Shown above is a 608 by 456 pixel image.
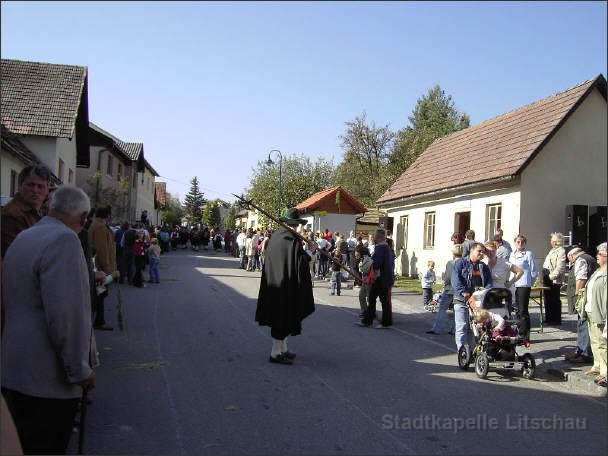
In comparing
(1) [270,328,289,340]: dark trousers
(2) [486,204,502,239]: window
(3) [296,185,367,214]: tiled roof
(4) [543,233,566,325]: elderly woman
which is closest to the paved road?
(1) [270,328,289,340]: dark trousers

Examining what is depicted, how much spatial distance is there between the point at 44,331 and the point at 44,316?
0.28ft

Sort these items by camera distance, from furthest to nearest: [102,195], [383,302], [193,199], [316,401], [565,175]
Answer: [193,199] → [102,195] → [565,175] → [383,302] → [316,401]

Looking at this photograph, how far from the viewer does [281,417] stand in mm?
5453

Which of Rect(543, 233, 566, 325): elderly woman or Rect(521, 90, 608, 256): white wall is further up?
Rect(521, 90, 608, 256): white wall

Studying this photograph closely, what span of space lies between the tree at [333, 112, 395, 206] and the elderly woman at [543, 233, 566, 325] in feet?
134

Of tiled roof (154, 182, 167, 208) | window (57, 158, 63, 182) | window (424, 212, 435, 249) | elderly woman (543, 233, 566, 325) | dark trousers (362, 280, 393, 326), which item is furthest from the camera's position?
tiled roof (154, 182, 167, 208)

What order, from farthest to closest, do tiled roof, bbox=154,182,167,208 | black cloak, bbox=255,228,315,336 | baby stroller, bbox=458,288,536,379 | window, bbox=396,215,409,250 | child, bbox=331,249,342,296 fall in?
tiled roof, bbox=154,182,167,208 → window, bbox=396,215,409,250 → child, bbox=331,249,342,296 → black cloak, bbox=255,228,315,336 → baby stroller, bbox=458,288,536,379

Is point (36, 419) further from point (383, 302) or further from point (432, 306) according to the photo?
point (432, 306)

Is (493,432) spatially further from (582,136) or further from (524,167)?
(582,136)

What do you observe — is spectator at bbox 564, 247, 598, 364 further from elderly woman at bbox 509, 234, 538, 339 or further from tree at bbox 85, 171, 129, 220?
tree at bbox 85, 171, 129, 220

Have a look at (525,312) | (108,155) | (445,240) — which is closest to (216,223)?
(108,155)

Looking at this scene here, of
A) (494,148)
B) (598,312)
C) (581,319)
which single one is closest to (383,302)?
(581,319)

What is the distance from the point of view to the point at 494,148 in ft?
65.3

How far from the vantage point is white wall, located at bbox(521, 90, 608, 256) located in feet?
55.2
